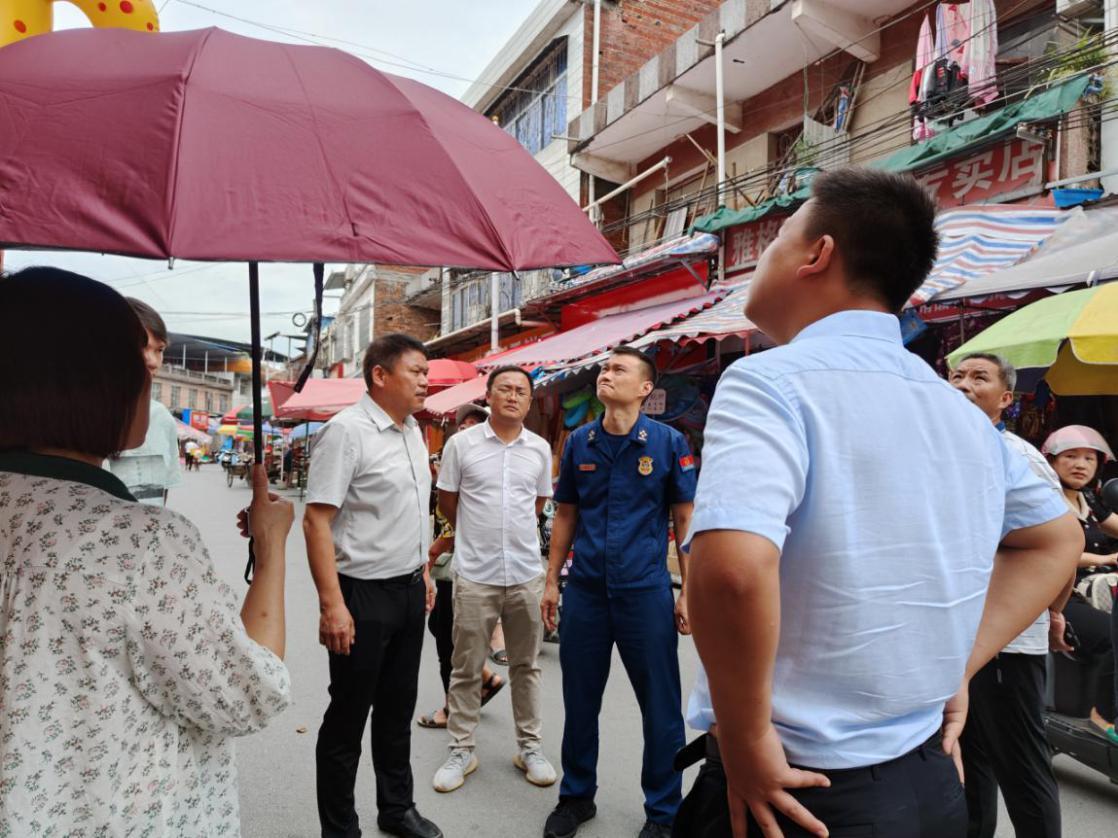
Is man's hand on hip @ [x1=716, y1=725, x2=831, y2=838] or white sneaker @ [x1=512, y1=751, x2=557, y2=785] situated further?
white sneaker @ [x1=512, y1=751, x2=557, y2=785]

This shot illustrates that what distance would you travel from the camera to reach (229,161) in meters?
1.48

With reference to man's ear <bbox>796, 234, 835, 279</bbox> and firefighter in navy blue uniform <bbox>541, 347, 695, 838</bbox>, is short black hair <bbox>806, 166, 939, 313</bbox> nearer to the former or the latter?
man's ear <bbox>796, 234, 835, 279</bbox>

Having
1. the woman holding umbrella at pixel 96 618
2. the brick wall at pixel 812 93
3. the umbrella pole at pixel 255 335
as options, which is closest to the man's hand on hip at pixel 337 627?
the umbrella pole at pixel 255 335

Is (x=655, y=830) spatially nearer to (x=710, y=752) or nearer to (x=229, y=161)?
(x=710, y=752)

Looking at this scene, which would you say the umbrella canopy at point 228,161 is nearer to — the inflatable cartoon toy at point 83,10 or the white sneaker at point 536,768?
the inflatable cartoon toy at point 83,10

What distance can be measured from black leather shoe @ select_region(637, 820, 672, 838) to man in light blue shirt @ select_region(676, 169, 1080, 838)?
190cm

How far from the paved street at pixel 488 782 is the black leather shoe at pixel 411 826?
8 cm

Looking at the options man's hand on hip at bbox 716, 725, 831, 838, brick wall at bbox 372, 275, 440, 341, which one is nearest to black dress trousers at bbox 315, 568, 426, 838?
man's hand on hip at bbox 716, 725, 831, 838

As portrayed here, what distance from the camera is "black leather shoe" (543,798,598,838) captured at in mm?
3059

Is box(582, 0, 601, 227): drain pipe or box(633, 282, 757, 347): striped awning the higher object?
box(582, 0, 601, 227): drain pipe

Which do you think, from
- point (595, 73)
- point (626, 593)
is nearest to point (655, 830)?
point (626, 593)

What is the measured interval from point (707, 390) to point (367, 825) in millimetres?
7908

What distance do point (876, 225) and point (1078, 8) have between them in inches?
322

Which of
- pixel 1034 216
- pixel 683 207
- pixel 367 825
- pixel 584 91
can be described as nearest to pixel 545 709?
pixel 367 825
